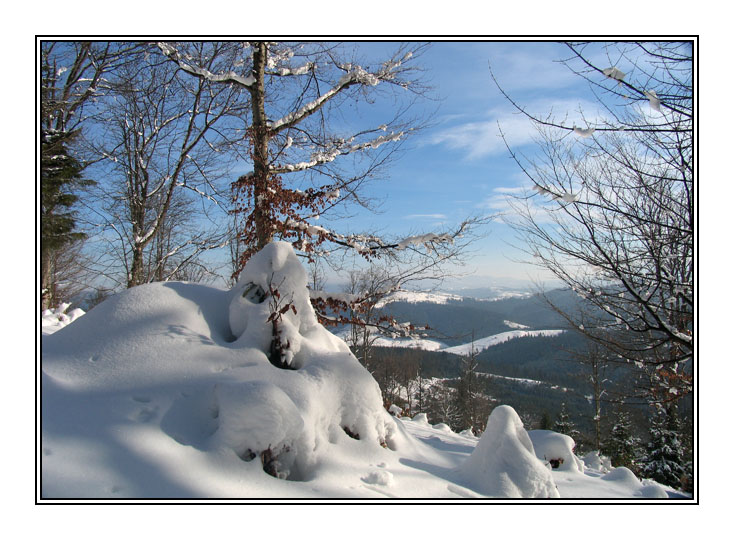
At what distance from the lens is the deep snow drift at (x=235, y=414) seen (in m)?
2.50

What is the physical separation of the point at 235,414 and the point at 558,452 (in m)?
4.99

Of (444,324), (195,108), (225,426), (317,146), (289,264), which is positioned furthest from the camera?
(444,324)

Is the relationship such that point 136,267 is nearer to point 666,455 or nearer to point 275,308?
point 275,308

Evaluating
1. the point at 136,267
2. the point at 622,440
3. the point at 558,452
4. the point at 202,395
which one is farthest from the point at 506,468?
the point at 622,440

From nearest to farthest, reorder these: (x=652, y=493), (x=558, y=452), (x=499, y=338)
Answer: (x=652, y=493) < (x=558, y=452) < (x=499, y=338)

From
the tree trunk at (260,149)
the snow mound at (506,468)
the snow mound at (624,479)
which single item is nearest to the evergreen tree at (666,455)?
the snow mound at (624,479)

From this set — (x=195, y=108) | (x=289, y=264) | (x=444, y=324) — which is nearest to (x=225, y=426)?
(x=289, y=264)

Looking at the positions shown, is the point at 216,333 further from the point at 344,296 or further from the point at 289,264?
the point at 344,296

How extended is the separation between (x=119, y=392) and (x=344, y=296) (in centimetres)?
388

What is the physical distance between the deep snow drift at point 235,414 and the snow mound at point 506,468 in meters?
0.01

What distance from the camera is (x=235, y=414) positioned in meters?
2.91

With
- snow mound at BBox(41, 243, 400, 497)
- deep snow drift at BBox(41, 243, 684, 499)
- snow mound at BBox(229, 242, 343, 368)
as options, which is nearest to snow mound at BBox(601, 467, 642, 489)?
deep snow drift at BBox(41, 243, 684, 499)

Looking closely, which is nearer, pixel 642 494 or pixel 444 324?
pixel 642 494

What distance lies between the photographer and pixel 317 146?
8.43 meters
